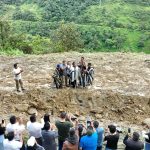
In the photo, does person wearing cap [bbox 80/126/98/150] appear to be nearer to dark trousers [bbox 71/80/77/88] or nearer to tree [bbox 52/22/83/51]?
dark trousers [bbox 71/80/77/88]

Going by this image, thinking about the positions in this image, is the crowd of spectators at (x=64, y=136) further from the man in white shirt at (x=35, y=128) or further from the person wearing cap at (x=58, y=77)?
the person wearing cap at (x=58, y=77)

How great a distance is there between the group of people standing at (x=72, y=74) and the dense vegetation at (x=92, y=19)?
118ft

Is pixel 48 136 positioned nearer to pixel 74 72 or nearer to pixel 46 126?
pixel 46 126

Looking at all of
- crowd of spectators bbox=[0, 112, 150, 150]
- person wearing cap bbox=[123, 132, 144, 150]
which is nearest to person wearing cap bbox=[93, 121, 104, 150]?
crowd of spectators bbox=[0, 112, 150, 150]

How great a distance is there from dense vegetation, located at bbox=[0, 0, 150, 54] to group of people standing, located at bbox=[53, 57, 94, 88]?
118 ft

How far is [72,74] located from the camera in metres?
18.1

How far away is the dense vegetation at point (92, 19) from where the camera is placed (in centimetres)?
6238

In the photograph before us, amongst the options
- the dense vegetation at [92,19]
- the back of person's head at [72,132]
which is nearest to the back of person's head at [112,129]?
the back of person's head at [72,132]

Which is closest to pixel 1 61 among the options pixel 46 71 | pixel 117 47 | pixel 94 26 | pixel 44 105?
pixel 46 71

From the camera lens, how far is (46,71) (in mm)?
21234

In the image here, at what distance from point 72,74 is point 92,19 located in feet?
191

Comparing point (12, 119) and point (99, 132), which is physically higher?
point (12, 119)

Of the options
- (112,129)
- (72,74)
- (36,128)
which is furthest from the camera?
(72,74)

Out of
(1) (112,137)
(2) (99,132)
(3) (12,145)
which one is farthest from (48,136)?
(1) (112,137)
